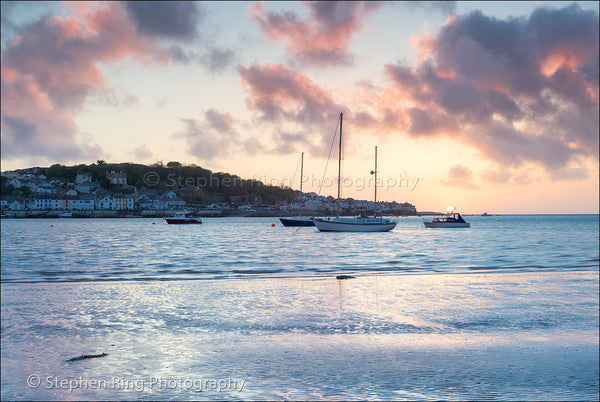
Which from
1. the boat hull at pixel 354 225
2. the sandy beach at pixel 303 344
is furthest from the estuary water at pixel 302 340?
the boat hull at pixel 354 225

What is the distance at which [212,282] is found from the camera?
70.9ft

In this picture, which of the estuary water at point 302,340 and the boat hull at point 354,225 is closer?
the estuary water at point 302,340

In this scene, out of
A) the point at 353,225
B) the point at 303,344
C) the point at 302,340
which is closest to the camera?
the point at 303,344

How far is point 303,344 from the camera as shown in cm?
950

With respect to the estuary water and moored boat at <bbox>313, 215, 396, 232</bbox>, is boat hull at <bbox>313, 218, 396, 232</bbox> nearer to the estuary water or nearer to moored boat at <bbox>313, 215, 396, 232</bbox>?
moored boat at <bbox>313, 215, 396, 232</bbox>

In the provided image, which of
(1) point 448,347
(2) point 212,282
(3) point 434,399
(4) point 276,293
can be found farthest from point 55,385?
(2) point 212,282

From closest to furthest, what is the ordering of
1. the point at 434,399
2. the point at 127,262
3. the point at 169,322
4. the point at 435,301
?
the point at 434,399 → the point at 169,322 → the point at 435,301 → the point at 127,262

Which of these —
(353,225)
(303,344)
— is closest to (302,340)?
(303,344)

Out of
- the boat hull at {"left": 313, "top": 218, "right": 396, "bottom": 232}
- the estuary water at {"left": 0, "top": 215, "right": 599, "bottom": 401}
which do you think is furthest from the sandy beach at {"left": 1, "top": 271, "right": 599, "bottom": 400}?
the boat hull at {"left": 313, "top": 218, "right": 396, "bottom": 232}

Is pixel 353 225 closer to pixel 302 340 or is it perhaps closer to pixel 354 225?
pixel 354 225

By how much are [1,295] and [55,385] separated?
12.2 m

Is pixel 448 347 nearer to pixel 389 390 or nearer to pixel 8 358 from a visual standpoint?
pixel 389 390

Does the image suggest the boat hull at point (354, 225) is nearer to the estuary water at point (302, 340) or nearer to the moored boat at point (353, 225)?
the moored boat at point (353, 225)

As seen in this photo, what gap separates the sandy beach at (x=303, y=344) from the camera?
6898 millimetres
